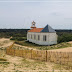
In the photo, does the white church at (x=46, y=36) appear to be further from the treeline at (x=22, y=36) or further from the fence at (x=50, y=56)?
the fence at (x=50, y=56)

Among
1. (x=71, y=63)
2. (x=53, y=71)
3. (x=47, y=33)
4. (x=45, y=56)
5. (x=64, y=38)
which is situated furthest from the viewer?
(x=64, y=38)

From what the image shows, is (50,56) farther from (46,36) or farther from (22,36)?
(22,36)

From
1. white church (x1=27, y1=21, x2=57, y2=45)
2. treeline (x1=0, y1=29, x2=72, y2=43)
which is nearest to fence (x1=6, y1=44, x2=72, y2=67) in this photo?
white church (x1=27, y1=21, x2=57, y2=45)

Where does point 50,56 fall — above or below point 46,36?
below

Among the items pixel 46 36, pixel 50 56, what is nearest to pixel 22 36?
pixel 46 36

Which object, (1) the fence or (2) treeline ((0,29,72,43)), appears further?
(2) treeline ((0,29,72,43))

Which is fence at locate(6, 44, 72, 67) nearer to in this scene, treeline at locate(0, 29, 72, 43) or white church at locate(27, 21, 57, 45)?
white church at locate(27, 21, 57, 45)

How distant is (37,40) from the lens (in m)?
35.0

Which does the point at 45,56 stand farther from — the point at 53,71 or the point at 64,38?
the point at 64,38

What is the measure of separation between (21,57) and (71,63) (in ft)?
28.0

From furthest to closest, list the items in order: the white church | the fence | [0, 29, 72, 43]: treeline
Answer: [0, 29, 72, 43]: treeline < the white church < the fence

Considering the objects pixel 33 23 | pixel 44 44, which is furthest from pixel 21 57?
pixel 33 23

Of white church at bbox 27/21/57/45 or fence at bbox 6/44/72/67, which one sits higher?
white church at bbox 27/21/57/45

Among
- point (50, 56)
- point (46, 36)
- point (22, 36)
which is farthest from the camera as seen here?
point (22, 36)
